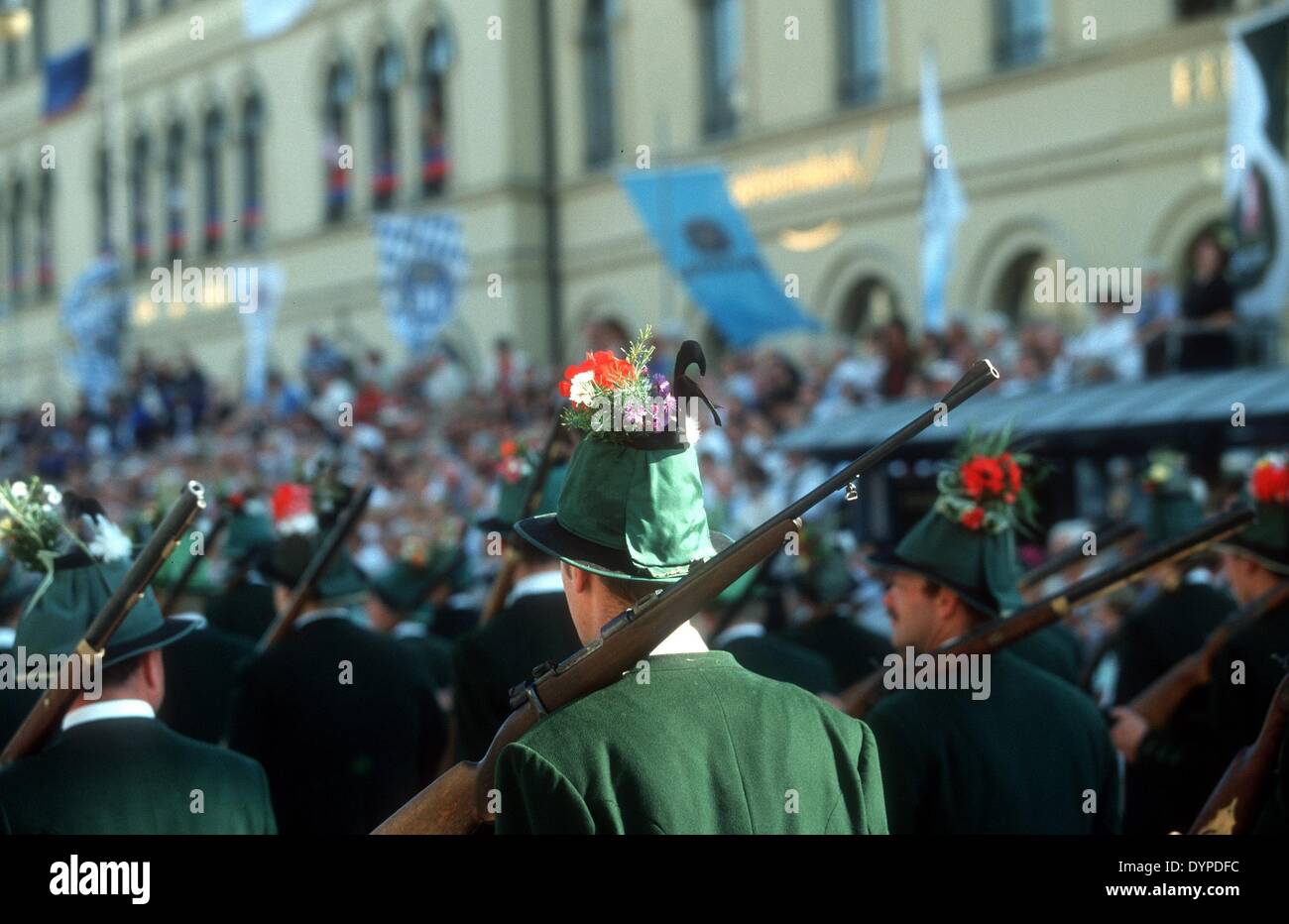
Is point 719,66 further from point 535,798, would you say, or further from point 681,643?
point 535,798

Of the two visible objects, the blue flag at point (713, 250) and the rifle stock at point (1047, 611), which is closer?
the rifle stock at point (1047, 611)

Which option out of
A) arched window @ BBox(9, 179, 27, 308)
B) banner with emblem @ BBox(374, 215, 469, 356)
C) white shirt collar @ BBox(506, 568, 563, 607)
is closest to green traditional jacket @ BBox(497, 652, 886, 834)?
white shirt collar @ BBox(506, 568, 563, 607)

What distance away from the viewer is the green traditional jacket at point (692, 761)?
251 centimetres

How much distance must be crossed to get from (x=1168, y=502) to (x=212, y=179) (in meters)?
24.3

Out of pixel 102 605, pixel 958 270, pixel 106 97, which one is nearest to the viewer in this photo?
pixel 102 605

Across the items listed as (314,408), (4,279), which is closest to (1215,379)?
(314,408)

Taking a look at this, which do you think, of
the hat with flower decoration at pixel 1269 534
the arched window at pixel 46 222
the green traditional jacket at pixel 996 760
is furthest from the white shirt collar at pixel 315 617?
the arched window at pixel 46 222

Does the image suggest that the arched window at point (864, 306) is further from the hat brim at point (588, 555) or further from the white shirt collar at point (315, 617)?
the hat brim at point (588, 555)

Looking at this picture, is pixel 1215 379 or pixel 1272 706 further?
pixel 1215 379

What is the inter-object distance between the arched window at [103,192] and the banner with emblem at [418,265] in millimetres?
11557

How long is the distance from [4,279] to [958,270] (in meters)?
21.6

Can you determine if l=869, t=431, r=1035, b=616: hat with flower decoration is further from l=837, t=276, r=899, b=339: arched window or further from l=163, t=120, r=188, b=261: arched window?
l=163, t=120, r=188, b=261: arched window

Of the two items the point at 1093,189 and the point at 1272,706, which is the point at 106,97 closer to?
the point at 1093,189

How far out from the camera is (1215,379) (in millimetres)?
10047
